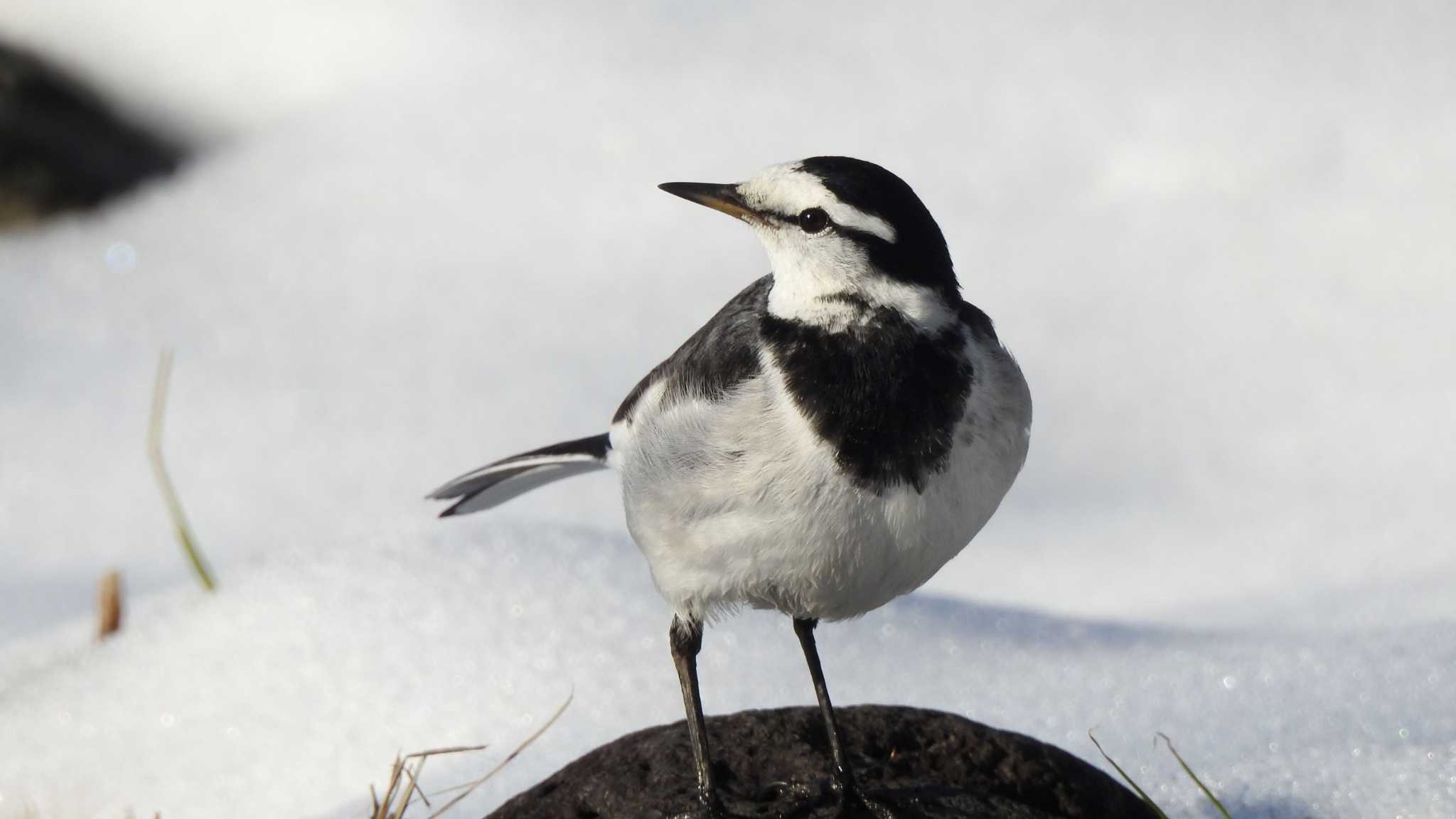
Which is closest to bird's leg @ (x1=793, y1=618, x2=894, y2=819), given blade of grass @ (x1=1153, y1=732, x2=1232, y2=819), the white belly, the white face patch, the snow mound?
the white belly

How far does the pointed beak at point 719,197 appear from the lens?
3684 millimetres

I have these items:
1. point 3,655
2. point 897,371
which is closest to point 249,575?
point 3,655

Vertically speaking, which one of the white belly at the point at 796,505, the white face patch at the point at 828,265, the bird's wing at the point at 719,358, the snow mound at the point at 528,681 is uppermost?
the white face patch at the point at 828,265

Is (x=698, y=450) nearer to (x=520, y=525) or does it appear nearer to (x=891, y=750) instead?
(x=891, y=750)

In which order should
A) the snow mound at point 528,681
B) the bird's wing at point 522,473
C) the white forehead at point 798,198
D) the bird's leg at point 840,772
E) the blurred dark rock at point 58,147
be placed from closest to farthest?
1. the white forehead at point 798,198
2. the bird's leg at point 840,772
3. the bird's wing at point 522,473
4. the snow mound at point 528,681
5. the blurred dark rock at point 58,147

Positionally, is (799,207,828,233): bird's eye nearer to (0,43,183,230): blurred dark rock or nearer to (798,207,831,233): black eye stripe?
(798,207,831,233): black eye stripe

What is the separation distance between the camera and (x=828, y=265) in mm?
3592

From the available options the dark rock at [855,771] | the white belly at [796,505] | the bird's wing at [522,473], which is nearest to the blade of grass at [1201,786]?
the dark rock at [855,771]

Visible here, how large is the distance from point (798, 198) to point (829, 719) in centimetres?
129

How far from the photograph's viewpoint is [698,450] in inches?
140

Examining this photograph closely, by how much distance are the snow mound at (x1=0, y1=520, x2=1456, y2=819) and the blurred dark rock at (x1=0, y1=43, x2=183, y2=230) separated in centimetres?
408

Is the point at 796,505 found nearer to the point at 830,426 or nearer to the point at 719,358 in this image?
the point at 830,426

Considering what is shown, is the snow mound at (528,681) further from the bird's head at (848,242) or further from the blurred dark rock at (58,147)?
the blurred dark rock at (58,147)

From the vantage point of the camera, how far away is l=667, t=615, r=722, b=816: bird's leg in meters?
3.79
